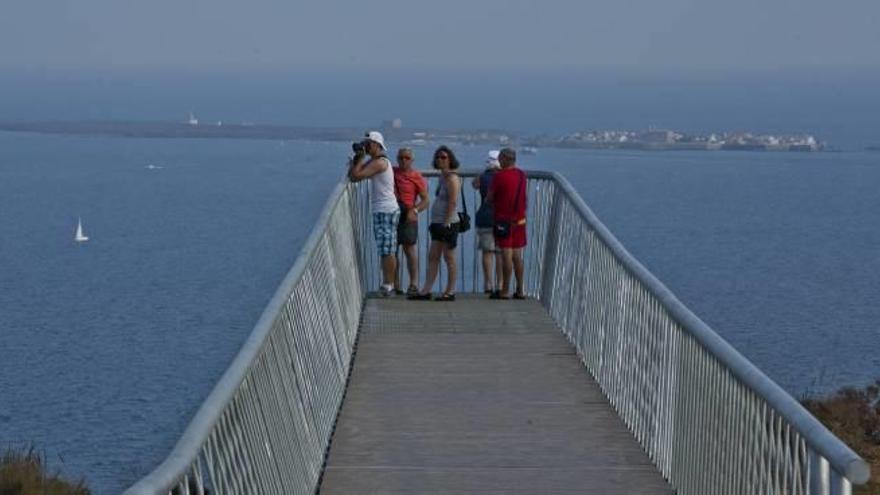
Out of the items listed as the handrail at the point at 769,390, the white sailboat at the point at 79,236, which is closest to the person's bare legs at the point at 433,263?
the handrail at the point at 769,390

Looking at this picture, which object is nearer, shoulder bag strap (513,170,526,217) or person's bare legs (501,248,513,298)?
shoulder bag strap (513,170,526,217)

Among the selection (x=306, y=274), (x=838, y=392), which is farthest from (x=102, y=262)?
(x=306, y=274)

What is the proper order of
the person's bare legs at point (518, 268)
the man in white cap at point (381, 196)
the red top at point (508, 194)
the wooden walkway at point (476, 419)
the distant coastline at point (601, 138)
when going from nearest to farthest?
the wooden walkway at point (476, 419) → the man in white cap at point (381, 196) → the red top at point (508, 194) → the person's bare legs at point (518, 268) → the distant coastline at point (601, 138)

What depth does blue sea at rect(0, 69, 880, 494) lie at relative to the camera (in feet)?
177

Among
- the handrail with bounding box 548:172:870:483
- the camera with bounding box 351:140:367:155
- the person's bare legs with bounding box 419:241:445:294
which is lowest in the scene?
the person's bare legs with bounding box 419:241:445:294

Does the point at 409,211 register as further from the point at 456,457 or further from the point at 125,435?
the point at 125,435

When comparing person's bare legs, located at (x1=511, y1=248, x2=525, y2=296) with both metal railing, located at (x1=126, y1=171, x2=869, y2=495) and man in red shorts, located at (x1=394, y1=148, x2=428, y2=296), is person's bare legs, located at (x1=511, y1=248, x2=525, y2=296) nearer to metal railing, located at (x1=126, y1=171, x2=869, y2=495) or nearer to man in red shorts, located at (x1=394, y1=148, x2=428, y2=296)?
man in red shorts, located at (x1=394, y1=148, x2=428, y2=296)

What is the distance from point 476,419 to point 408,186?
19.9ft

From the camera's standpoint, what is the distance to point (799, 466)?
284 inches

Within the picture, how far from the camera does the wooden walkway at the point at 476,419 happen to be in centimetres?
1070

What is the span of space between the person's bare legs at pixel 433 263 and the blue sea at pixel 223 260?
1694 centimetres

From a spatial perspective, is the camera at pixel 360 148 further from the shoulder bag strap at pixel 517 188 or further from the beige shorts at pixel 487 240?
the beige shorts at pixel 487 240

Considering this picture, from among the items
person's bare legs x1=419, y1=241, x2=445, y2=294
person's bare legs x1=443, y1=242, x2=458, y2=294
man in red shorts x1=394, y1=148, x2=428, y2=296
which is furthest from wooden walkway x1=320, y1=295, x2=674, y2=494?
man in red shorts x1=394, y1=148, x2=428, y2=296

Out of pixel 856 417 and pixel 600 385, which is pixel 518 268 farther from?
pixel 856 417
